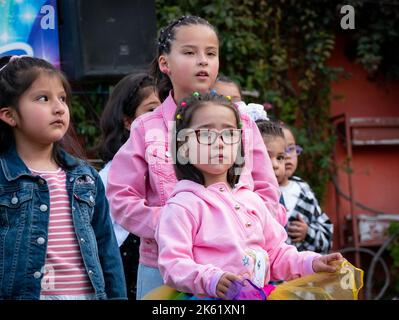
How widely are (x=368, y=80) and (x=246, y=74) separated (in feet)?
3.93

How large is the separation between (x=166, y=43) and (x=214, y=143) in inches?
24.1

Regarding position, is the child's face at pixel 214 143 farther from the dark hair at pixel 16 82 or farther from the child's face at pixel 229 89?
the child's face at pixel 229 89

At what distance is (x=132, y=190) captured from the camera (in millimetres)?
2848

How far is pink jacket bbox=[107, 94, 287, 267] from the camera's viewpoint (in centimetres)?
280

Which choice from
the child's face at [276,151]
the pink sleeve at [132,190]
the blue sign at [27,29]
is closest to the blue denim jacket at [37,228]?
the pink sleeve at [132,190]

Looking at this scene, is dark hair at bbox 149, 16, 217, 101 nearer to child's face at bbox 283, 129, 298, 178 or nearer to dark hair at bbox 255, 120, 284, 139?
dark hair at bbox 255, 120, 284, 139

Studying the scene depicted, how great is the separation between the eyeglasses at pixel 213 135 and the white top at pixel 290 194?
1366 mm

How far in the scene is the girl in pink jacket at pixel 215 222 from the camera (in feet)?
7.84

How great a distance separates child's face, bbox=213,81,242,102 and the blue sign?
921 millimetres

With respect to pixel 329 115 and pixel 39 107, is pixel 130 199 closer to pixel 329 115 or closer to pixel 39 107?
pixel 39 107

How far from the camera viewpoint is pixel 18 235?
7.73ft

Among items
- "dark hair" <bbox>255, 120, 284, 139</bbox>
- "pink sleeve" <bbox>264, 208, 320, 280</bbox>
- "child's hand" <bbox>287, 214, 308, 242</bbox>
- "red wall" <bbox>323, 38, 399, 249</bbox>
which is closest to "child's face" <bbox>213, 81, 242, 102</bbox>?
"dark hair" <bbox>255, 120, 284, 139</bbox>

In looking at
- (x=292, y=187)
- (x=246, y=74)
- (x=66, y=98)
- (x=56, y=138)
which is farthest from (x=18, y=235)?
(x=246, y=74)

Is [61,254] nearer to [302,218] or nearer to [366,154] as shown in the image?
[302,218]
